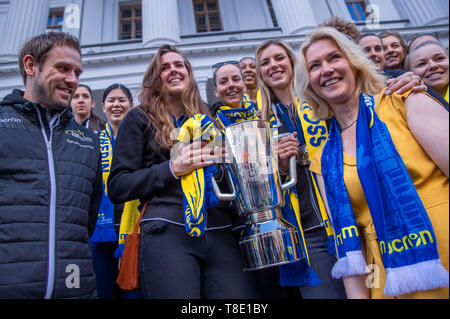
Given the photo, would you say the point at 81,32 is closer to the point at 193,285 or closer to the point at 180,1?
the point at 180,1

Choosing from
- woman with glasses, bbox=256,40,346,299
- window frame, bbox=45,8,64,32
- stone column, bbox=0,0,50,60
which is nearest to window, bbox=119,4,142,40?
window frame, bbox=45,8,64,32

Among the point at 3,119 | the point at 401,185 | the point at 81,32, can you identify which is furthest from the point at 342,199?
the point at 81,32

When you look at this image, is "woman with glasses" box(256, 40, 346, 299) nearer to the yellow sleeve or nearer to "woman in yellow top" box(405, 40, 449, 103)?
the yellow sleeve

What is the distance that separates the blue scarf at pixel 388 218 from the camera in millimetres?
613

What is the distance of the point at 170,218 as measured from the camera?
99 cm

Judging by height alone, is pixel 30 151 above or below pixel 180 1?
below

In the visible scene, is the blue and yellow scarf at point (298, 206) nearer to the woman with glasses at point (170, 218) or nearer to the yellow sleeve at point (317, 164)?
the yellow sleeve at point (317, 164)

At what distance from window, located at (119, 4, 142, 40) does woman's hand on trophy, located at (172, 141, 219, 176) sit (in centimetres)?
1046

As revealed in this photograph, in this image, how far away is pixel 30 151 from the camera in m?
1.00

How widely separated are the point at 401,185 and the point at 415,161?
0.06 metres

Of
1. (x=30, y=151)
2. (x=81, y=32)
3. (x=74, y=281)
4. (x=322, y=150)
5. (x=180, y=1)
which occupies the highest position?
(x=180, y=1)

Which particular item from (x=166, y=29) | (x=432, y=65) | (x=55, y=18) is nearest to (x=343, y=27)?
(x=432, y=65)

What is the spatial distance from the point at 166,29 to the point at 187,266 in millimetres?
7714

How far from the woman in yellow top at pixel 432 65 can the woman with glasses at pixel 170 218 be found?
1.22 m
